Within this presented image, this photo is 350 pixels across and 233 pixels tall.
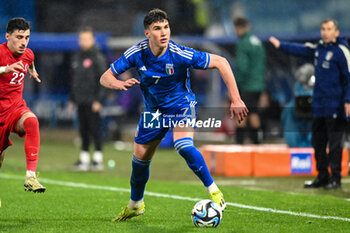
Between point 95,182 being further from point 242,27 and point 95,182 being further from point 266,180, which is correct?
point 242,27

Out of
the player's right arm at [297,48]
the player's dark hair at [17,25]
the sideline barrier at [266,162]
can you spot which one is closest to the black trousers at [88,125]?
the sideline barrier at [266,162]

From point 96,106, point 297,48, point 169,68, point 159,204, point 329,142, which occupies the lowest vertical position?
point 159,204

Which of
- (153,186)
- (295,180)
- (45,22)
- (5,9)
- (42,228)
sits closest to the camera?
(42,228)

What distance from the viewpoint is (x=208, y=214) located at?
6711 mm

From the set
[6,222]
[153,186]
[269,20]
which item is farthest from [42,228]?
[269,20]

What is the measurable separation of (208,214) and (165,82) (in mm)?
1387

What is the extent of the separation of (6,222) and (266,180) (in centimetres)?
522

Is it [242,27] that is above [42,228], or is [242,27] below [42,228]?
above

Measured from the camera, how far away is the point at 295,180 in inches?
448

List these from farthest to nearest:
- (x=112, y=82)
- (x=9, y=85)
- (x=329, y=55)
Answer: (x=329, y=55)
(x=9, y=85)
(x=112, y=82)

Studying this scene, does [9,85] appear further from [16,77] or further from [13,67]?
[13,67]

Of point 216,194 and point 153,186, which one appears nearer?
point 216,194

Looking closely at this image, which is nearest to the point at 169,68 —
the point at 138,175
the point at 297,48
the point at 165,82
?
Result: the point at 165,82

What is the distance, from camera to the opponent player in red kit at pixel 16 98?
24.3 ft
